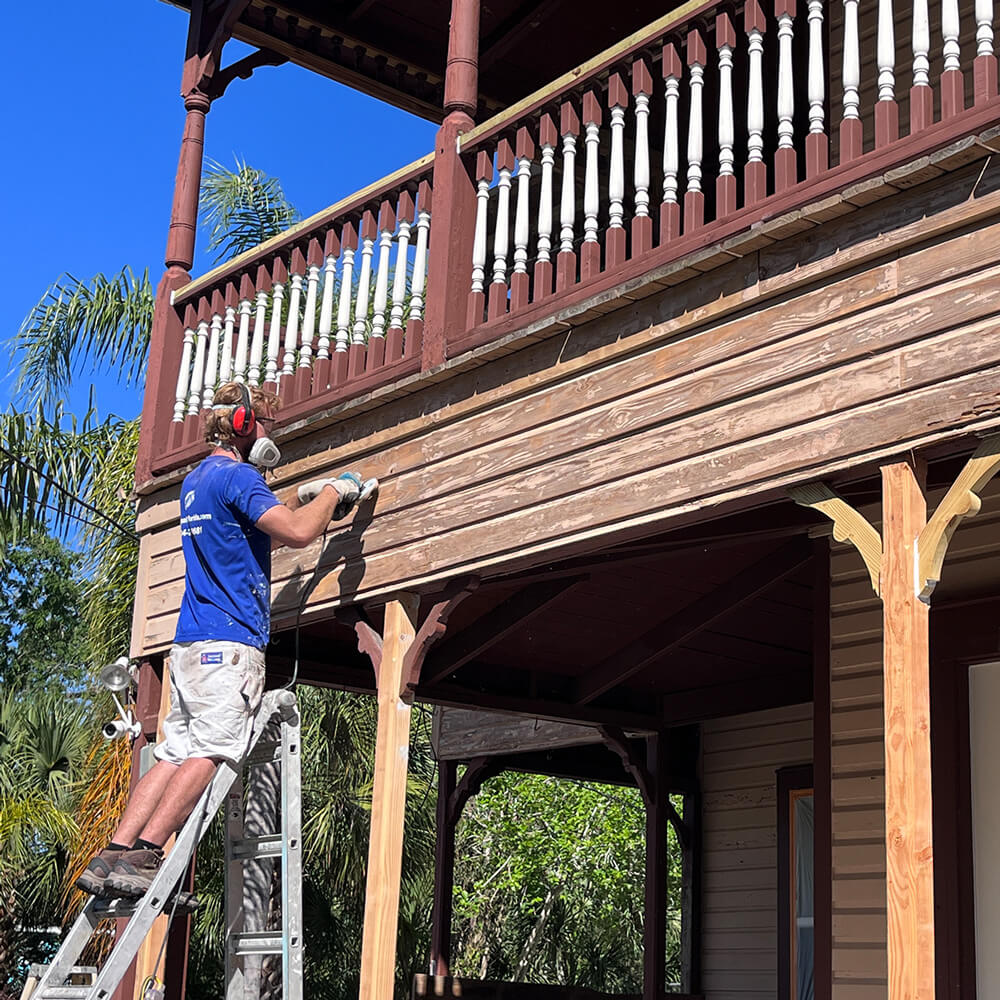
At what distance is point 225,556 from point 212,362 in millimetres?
2872

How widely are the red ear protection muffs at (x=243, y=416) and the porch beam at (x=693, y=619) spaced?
3.07m

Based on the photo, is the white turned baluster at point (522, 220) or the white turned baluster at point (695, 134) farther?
the white turned baluster at point (522, 220)

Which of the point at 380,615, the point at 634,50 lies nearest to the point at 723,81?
the point at 634,50

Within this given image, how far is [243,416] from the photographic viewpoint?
604 cm

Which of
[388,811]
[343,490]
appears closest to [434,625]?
[343,490]

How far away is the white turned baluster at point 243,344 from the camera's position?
8.10 meters

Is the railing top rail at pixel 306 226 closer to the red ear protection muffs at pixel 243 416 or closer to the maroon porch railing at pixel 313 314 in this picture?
the maroon porch railing at pixel 313 314

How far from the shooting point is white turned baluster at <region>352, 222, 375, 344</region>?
7.21 metres

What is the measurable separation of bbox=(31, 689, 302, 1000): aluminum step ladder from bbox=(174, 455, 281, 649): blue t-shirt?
1.11ft

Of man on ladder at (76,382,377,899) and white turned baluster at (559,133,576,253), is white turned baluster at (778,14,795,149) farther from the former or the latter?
man on ladder at (76,382,377,899)

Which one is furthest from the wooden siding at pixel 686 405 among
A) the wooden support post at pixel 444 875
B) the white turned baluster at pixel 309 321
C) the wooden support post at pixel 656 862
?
the wooden support post at pixel 444 875

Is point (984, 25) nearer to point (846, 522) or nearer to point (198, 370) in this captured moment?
point (846, 522)

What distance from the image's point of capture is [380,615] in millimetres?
7516

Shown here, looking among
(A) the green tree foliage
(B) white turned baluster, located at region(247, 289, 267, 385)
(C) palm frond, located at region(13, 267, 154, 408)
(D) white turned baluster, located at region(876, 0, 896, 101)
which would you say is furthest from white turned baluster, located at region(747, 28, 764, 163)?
(A) the green tree foliage
